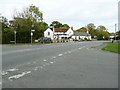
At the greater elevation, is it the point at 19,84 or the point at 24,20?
the point at 24,20

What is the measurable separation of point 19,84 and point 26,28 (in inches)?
3057

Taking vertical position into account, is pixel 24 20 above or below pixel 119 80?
above

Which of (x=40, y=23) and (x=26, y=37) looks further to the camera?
(x=40, y=23)

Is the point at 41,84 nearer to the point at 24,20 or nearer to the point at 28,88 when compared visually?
the point at 28,88

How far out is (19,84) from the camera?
10.3 metres

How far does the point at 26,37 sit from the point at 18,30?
158 inches

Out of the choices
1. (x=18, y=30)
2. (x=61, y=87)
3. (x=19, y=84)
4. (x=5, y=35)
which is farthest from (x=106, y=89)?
(x=18, y=30)

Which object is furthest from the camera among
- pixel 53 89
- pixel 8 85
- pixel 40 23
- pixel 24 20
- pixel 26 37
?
pixel 40 23

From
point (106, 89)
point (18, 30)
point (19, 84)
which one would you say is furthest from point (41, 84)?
point (18, 30)

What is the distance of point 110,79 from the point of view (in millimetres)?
11648

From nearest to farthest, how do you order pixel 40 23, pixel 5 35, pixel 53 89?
pixel 53 89
pixel 5 35
pixel 40 23

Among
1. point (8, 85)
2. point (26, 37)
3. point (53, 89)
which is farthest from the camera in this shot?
point (26, 37)

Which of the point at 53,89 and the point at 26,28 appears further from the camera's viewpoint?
the point at 26,28

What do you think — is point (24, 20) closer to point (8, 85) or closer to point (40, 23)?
point (40, 23)
